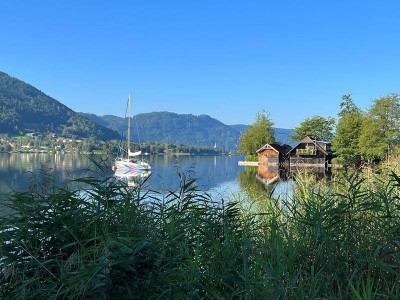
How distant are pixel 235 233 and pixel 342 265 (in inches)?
39.5

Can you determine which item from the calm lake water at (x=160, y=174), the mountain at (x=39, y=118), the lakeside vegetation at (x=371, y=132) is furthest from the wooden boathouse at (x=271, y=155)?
the mountain at (x=39, y=118)

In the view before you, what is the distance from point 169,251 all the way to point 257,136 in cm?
7401

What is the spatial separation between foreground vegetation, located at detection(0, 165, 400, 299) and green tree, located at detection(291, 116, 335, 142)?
232ft

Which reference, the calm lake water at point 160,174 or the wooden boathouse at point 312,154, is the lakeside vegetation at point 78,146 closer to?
the calm lake water at point 160,174

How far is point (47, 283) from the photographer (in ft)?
9.23

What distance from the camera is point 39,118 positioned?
160250 mm

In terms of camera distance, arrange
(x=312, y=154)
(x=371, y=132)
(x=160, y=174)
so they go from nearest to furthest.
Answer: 1. (x=160, y=174)
2. (x=371, y=132)
3. (x=312, y=154)

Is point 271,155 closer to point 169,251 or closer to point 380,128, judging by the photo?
point 380,128

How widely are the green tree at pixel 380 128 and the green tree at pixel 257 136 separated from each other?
23.9m

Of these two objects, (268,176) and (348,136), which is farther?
(348,136)

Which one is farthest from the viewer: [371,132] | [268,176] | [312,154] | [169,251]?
[312,154]

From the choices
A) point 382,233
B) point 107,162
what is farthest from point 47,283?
point 382,233

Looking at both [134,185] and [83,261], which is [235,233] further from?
[83,261]

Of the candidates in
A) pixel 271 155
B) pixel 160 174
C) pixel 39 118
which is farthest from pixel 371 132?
pixel 39 118
